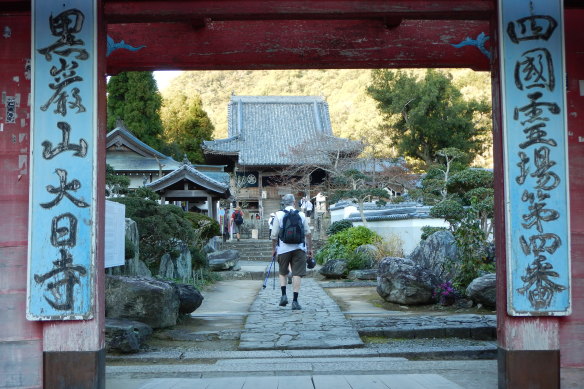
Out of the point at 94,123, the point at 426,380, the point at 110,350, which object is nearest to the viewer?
the point at 94,123

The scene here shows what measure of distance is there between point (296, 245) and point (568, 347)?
206 inches

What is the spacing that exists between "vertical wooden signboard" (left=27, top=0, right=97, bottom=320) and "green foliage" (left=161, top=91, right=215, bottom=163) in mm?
39317

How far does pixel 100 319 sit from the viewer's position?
14.1ft

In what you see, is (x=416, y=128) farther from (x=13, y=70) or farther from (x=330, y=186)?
(x=13, y=70)

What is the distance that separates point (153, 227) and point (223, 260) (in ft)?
20.0

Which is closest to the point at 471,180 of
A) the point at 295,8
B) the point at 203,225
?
the point at 203,225

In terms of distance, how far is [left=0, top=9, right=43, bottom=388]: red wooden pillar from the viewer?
4.27 m

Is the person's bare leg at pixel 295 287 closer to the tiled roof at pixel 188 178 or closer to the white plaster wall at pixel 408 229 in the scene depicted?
the white plaster wall at pixel 408 229

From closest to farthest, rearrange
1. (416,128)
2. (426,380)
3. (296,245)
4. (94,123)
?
(94,123) → (426,380) → (296,245) → (416,128)

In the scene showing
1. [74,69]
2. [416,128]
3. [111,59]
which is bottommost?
[74,69]

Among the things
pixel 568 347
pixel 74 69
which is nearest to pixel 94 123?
pixel 74 69

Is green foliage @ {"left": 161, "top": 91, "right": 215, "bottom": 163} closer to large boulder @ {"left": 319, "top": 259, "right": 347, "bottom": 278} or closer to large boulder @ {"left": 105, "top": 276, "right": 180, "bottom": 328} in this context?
large boulder @ {"left": 319, "top": 259, "right": 347, "bottom": 278}

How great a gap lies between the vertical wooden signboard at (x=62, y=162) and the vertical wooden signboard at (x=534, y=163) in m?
2.81

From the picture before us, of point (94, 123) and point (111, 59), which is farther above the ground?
point (111, 59)
